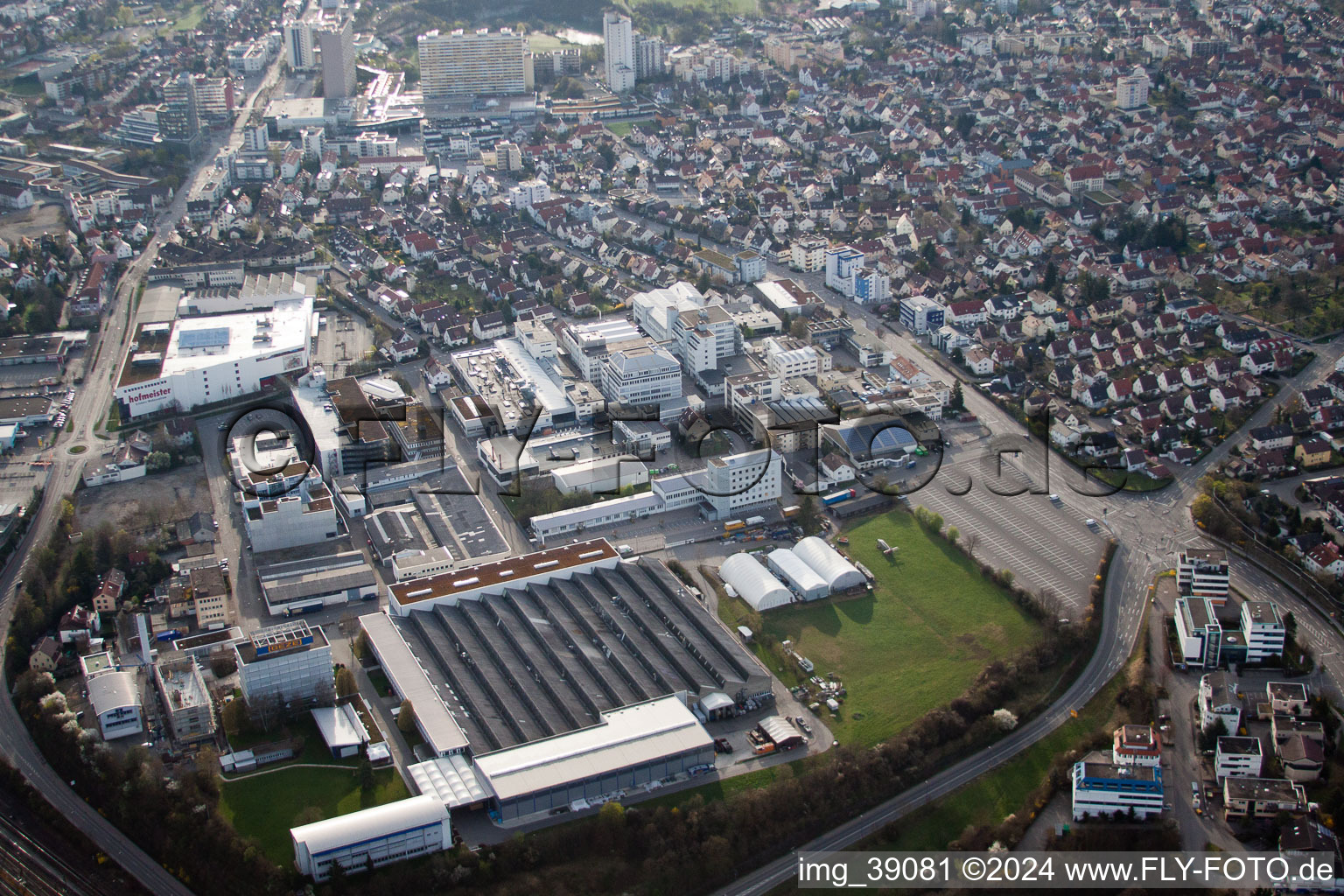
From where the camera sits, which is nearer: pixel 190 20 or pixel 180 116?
pixel 180 116

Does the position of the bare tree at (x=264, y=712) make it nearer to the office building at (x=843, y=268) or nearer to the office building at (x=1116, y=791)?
the office building at (x=1116, y=791)

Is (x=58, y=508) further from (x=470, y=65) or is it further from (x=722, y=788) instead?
(x=470, y=65)

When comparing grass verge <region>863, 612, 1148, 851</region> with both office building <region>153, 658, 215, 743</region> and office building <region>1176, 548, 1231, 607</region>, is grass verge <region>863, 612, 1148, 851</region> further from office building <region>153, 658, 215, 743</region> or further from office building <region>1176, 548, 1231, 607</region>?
office building <region>153, 658, 215, 743</region>

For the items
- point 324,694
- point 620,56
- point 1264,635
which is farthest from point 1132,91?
point 324,694

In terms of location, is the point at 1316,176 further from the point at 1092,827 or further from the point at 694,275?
the point at 1092,827

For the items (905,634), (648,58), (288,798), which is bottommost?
(288,798)

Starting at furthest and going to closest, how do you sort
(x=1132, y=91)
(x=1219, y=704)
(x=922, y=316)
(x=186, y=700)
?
(x=1132, y=91), (x=922, y=316), (x=186, y=700), (x=1219, y=704)
